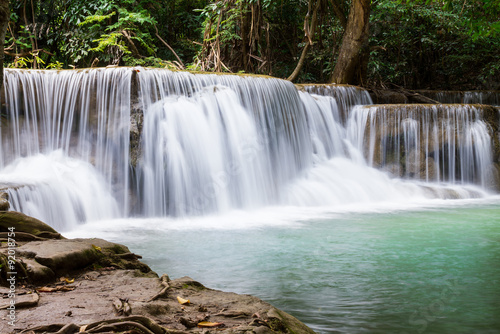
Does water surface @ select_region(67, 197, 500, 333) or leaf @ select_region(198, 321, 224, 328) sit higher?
leaf @ select_region(198, 321, 224, 328)

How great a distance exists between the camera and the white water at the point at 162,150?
862 cm

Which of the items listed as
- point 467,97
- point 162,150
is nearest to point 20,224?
point 162,150

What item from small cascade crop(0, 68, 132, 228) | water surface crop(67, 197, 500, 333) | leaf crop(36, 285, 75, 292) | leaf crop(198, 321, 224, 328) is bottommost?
water surface crop(67, 197, 500, 333)

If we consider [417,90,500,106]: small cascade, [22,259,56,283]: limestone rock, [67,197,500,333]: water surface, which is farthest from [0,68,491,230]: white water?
[417,90,500,106]: small cascade

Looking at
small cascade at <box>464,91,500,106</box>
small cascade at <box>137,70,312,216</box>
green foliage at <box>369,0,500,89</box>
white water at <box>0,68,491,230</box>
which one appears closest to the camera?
white water at <box>0,68,491,230</box>

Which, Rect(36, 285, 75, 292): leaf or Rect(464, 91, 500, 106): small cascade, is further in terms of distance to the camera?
Rect(464, 91, 500, 106): small cascade

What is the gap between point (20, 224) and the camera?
15.3 ft

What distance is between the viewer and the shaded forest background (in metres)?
15.0

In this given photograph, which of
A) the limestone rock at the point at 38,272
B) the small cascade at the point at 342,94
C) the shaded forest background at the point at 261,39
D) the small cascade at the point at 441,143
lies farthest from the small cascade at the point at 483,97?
the limestone rock at the point at 38,272

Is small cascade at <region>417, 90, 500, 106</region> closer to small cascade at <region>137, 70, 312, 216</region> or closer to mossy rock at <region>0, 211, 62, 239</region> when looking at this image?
small cascade at <region>137, 70, 312, 216</region>

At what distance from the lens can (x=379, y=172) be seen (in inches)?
471

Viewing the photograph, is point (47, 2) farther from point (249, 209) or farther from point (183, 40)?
point (249, 209)

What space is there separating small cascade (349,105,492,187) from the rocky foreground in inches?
348

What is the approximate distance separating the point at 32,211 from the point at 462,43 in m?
15.7
